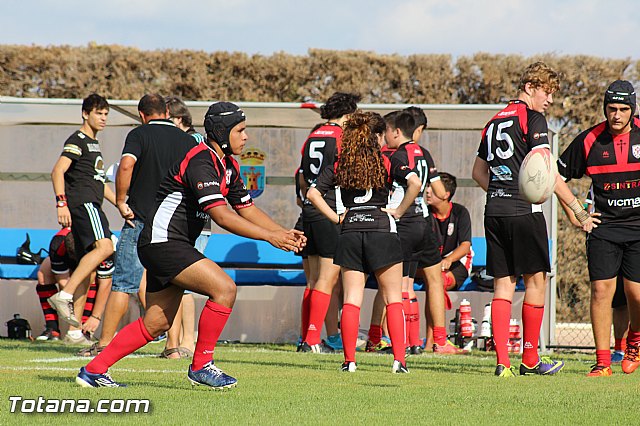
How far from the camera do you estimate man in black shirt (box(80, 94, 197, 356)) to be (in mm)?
8617

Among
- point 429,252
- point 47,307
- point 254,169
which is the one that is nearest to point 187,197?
point 429,252

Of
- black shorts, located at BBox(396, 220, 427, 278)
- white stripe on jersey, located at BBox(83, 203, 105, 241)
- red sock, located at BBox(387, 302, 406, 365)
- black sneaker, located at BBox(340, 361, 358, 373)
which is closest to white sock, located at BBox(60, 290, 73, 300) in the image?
white stripe on jersey, located at BBox(83, 203, 105, 241)

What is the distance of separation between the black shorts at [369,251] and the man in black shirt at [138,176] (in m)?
1.68

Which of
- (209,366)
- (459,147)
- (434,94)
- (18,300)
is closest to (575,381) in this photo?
(209,366)

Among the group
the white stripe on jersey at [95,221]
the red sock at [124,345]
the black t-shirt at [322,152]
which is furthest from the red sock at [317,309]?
the red sock at [124,345]

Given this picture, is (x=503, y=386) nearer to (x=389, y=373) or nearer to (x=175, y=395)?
(x=389, y=373)

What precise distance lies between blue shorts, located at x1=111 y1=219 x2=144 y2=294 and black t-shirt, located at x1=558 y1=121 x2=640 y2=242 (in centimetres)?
379

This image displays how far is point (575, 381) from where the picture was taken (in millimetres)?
7336

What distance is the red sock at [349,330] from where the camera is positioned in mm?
7852

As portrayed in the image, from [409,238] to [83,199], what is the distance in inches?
132

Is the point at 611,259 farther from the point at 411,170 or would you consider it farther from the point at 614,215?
the point at 411,170

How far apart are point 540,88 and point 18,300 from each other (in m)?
6.95

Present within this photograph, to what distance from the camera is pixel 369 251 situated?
7.88m

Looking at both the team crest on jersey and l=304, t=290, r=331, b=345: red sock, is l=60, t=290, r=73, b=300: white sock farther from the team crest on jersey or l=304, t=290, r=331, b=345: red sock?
the team crest on jersey
